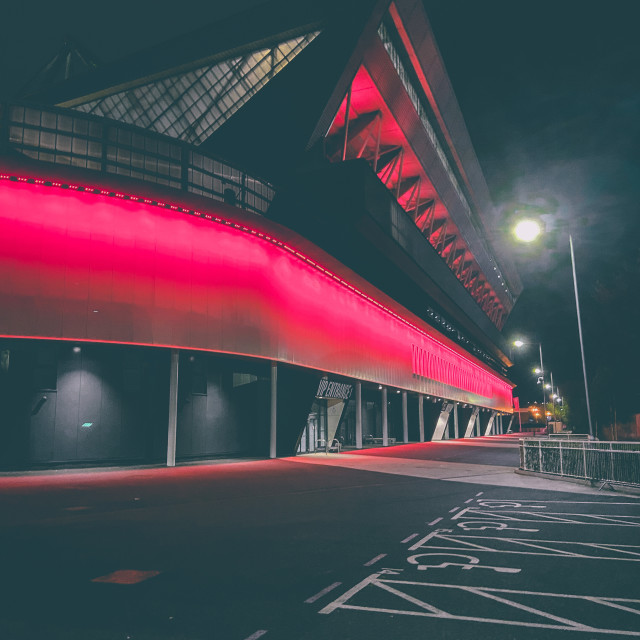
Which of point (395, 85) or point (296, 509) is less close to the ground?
point (395, 85)

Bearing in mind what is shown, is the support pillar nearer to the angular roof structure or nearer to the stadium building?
the angular roof structure

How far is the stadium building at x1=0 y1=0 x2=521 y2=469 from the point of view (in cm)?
1794

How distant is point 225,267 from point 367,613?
17.5m

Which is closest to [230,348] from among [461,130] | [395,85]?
[395,85]

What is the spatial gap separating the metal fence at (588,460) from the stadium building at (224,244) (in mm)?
10809

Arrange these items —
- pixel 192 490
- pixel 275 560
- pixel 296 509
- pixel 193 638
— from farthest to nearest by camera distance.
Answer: pixel 192 490, pixel 296 509, pixel 275 560, pixel 193 638

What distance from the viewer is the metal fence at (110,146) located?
1866 cm

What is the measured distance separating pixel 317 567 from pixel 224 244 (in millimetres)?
16486

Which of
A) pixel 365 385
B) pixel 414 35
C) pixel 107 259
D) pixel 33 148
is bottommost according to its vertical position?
pixel 365 385

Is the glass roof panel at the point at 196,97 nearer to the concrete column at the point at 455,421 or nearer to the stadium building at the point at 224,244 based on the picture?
the stadium building at the point at 224,244

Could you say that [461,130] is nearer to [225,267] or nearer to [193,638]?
[225,267]

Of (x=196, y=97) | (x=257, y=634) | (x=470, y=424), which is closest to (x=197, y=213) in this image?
(x=257, y=634)

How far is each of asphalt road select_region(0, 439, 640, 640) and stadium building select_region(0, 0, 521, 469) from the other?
7611mm

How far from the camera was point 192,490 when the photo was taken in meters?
13.1
